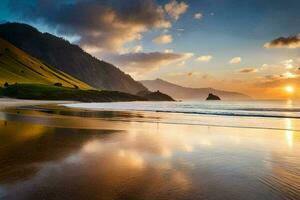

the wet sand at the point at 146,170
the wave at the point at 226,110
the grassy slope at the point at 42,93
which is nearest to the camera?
the wet sand at the point at 146,170

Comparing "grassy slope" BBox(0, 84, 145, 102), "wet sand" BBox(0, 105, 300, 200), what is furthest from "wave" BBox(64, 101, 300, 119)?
"grassy slope" BBox(0, 84, 145, 102)

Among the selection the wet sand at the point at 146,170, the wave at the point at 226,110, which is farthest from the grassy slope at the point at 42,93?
the wet sand at the point at 146,170

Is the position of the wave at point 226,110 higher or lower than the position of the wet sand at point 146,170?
higher

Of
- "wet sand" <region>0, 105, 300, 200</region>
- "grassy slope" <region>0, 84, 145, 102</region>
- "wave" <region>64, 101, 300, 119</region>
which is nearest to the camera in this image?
"wet sand" <region>0, 105, 300, 200</region>

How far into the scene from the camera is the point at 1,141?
18234mm

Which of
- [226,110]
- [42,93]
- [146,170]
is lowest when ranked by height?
[146,170]

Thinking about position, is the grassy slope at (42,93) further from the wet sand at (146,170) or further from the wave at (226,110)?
the wet sand at (146,170)

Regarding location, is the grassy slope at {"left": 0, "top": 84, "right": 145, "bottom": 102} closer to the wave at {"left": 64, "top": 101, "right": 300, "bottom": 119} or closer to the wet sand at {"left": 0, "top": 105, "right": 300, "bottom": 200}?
the wave at {"left": 64, "top": 101, "right": 300, "bottom": 119}

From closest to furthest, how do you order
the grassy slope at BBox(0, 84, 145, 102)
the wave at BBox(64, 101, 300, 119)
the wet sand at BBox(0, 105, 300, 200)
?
the wet sand at BBox(0, 105, 300, 200), the wave at BBox(64, 101, 300, 119), the grassy slope at BBox(0, 84, 145, 102)

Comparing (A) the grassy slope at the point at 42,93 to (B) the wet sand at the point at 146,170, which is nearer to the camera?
(B) the wet sand at the point at 146,170

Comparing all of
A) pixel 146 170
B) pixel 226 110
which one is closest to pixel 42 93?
pixel 226 110

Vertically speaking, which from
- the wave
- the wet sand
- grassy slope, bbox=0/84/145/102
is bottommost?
the wet sand

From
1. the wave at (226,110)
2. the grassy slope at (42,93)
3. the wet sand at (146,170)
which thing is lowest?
the wet sand at (146,170)

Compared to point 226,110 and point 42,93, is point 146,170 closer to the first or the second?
point 226,110
